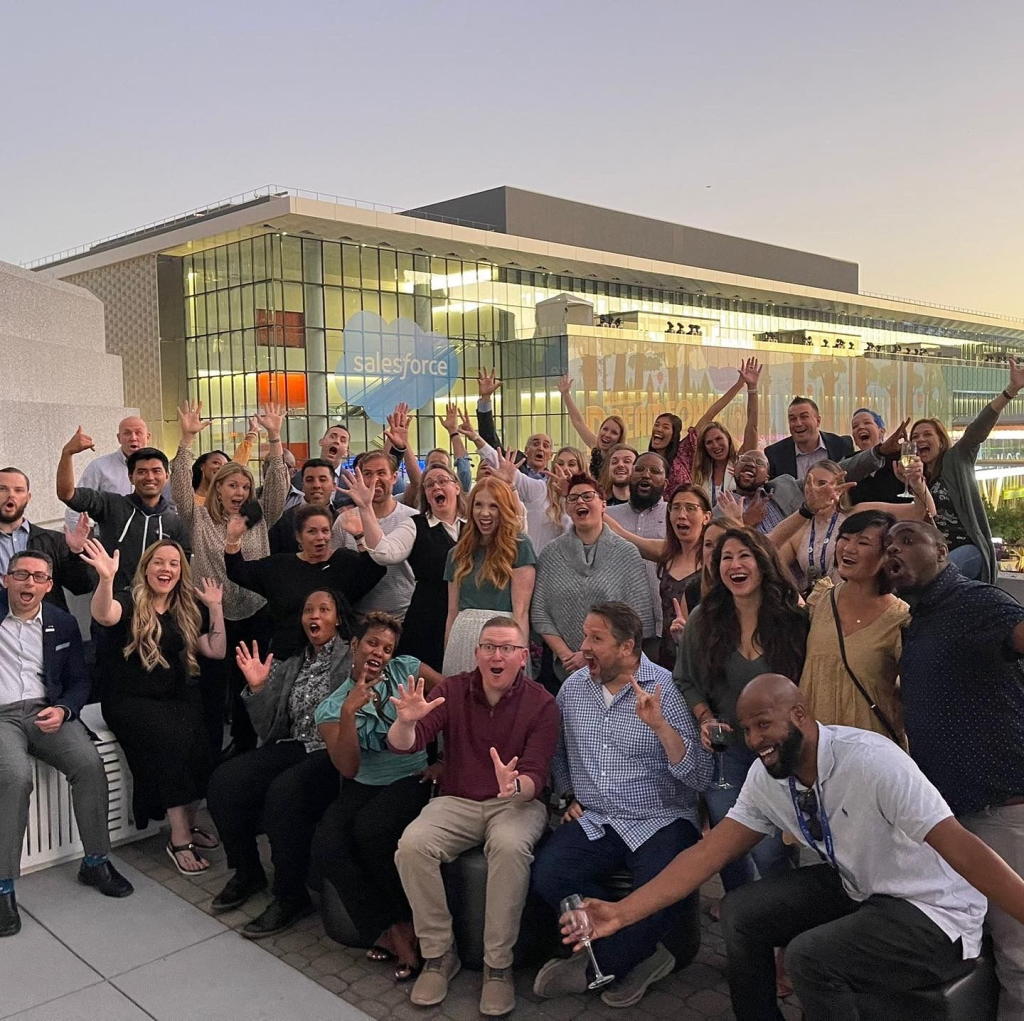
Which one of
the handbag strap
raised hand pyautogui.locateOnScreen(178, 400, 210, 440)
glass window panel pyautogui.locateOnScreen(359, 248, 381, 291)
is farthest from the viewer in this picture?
glass window panel pyautogui.locateOnScreen(359, 248, 381, 291)

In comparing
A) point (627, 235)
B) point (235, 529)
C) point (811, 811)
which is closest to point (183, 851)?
point (235, 529)

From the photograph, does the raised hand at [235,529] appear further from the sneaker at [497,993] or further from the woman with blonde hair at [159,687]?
the sneaker at [497,993]

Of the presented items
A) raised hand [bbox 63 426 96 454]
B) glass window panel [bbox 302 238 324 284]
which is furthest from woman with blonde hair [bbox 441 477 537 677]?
glass window panel [bbox 302 238 324 284]

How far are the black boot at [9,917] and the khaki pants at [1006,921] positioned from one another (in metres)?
3.91

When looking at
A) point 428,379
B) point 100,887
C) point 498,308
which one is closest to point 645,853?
point 100,887

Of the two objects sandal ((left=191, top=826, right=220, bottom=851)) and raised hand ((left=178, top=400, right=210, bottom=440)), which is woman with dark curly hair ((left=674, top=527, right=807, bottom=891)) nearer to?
sandal ((left=191, top=826, right=220, bottom=851))

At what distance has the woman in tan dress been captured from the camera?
10.9 feet

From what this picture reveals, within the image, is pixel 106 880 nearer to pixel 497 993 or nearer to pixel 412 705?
pixel 412 705

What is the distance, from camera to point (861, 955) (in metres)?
2.70

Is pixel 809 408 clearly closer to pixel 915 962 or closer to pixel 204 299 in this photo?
pixel 915 962

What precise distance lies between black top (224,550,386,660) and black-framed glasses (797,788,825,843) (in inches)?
104

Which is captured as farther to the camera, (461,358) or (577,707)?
(461,358)

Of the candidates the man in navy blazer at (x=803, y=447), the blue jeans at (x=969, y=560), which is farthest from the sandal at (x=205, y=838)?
the blue jeans at (x=969, y=560)

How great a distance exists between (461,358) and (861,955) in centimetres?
4168
